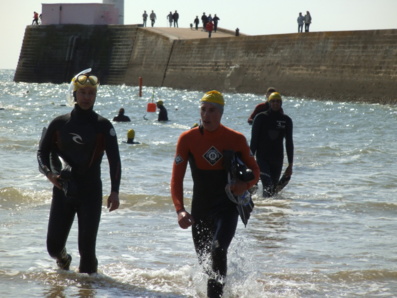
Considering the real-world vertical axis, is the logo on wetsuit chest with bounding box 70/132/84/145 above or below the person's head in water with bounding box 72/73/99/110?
below

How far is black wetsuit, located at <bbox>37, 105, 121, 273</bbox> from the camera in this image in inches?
233

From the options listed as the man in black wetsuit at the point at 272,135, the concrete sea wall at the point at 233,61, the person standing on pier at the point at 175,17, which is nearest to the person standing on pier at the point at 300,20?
the concrete sea wall at the point at 233,61

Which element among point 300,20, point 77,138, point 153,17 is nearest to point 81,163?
point 77,138

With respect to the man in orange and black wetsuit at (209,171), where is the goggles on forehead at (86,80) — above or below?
above

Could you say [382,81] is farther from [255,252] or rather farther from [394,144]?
[255,252]

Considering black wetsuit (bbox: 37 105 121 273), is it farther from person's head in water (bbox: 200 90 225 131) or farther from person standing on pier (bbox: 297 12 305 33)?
person standing on pier (bbox: 297 12 305 33)

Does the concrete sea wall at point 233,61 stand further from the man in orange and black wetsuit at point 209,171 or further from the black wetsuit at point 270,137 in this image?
the man in orange and black wetsuit at point 209,171

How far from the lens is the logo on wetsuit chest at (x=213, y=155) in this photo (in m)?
5.60

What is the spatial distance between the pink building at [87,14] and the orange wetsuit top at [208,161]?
62.1 metres

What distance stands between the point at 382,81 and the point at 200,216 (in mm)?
34974

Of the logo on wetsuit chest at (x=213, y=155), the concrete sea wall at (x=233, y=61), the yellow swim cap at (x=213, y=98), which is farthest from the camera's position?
the concrete sea wall at (x=233, y=61)

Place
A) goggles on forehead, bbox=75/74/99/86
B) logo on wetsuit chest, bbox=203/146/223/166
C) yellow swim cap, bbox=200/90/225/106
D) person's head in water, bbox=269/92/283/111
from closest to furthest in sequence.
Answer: yellow swim cap, bbox=200/90/225/106 → logo on wetsuit chest, bbox=203/146/223/166 → goggles on forehead, bbox=75/74/99/86 → person's head in water, bbox=269/92/283/111

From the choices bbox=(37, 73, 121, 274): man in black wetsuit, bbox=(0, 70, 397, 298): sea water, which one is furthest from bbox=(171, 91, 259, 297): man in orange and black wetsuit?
bbox=(0, 70, 397, 298): sea water

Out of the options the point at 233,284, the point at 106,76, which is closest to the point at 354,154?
the point at 233,284
